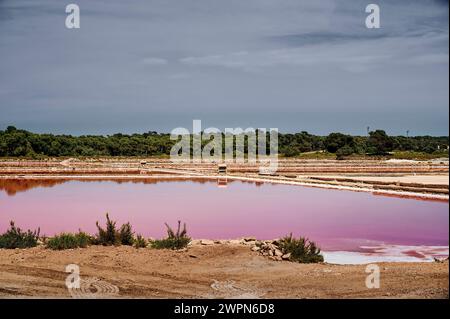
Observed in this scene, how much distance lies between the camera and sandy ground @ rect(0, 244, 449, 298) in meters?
4.86

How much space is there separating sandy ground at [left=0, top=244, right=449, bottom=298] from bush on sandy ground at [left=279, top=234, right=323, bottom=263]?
7.6 inches

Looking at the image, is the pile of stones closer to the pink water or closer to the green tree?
the pink water

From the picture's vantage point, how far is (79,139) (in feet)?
113

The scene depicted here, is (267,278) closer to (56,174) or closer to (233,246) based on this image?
(233,246)

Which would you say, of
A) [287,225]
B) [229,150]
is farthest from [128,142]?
[287,225]

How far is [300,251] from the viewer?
6273 millimetres

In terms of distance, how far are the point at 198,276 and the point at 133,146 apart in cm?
2806

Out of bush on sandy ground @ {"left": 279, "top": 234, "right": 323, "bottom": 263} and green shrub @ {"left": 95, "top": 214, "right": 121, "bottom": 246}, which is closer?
bush on sandy ground @ {"left": 279, "top": 234, "right": 323, "bottom": 263}

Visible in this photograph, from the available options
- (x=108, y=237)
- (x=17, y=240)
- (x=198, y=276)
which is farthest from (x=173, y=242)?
(x=17, y=240)

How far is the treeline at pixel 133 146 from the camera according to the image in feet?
94.1

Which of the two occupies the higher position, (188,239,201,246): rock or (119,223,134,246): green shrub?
(119,223,134,246): green shrub

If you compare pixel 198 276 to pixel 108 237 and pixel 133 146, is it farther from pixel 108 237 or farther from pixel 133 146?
pixel 133 146

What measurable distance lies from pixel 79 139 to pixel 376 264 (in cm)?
3050

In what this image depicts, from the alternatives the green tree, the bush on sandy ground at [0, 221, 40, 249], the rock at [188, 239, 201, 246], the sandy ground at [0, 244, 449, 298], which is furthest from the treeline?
the sandy ground at [0, 244, 449, 298]
